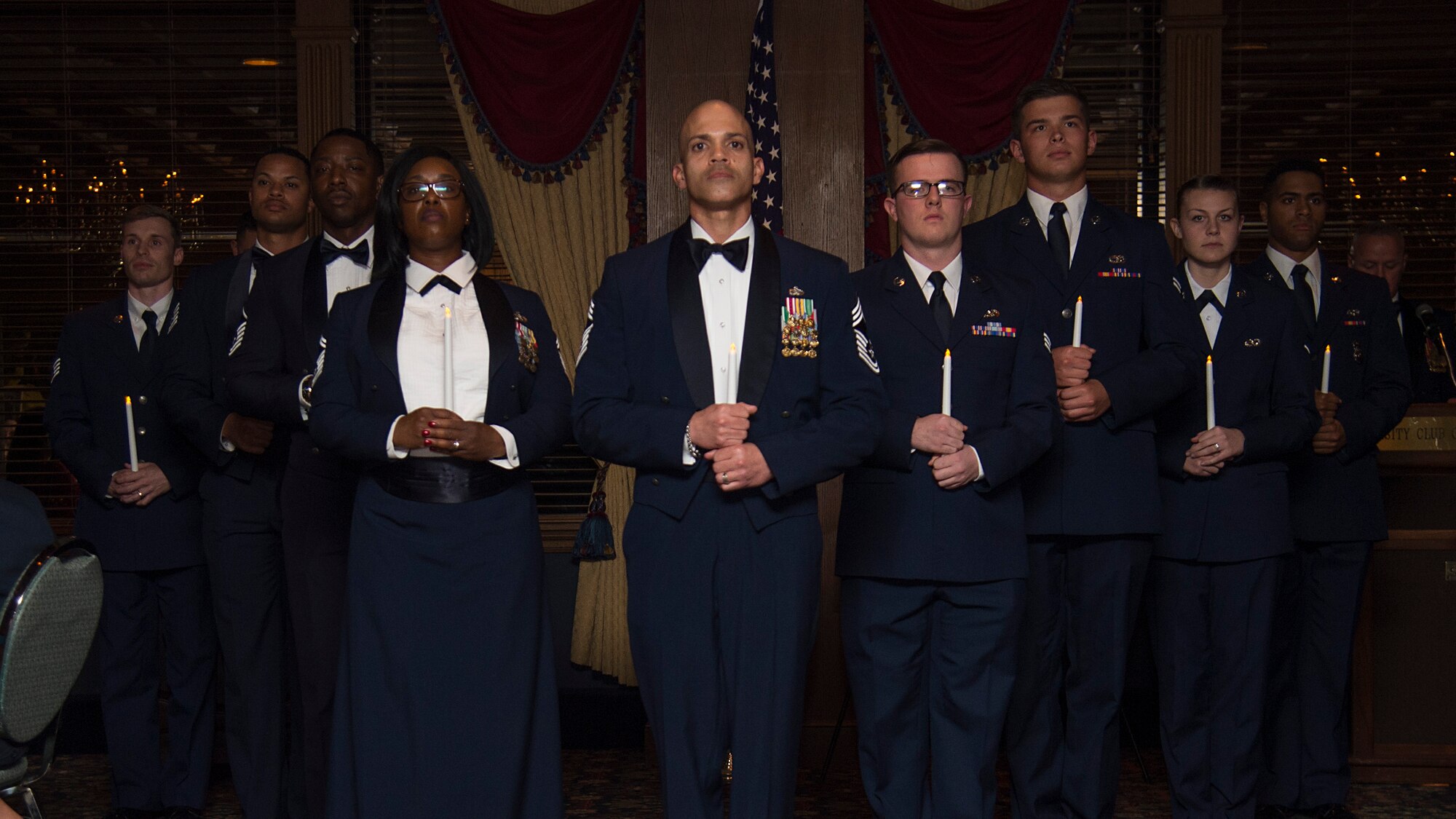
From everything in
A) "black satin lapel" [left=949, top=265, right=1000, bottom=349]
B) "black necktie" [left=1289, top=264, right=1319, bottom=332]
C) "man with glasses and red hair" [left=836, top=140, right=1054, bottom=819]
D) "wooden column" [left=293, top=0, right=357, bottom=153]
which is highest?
"wooden column" [left=293, top=0, right=357, bottom=153]

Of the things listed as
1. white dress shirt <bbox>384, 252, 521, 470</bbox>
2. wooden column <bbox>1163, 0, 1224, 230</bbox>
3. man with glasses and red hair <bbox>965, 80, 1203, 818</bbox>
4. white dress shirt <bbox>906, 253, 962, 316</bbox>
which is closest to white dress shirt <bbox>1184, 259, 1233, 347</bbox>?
man with glasses and red hair <bbox>965, 80, 1203, 818</bbox>

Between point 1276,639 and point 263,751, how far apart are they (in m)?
3.14

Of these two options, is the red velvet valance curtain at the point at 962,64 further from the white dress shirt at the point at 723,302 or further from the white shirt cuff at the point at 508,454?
the white shirt cuff at the point at 508,454

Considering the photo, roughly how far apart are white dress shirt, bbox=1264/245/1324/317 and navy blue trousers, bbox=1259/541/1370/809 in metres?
0.82

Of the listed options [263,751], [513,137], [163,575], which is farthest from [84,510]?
[513,137]

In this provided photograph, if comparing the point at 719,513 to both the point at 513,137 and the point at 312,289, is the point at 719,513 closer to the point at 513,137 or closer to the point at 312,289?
the point at 312,289

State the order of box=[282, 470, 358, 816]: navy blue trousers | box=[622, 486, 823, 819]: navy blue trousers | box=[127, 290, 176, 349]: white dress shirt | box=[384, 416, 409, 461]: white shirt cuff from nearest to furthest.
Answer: box=[622, 486, 823, 819]: navy blue trousers < box=[384, 416, 409, 461]: white shirt cuff < box=[282, 470, 358, 816]: navy blue trousers < box=[127, 290, 176, 349]: white dress shirt

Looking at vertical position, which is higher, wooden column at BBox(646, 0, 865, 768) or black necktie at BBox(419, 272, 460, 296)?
wooden column at BBox(646, 0, 865, 768)

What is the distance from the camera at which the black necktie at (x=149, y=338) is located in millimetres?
4355

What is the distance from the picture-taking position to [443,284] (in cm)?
322

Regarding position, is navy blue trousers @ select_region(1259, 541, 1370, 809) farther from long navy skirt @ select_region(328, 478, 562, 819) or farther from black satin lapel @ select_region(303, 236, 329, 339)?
black satin lapel @ select_region(303, 236, 329, 339)

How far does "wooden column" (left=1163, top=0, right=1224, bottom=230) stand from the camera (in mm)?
5250

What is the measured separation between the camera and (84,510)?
4.31m

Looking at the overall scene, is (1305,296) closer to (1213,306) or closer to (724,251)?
(1213,306)
